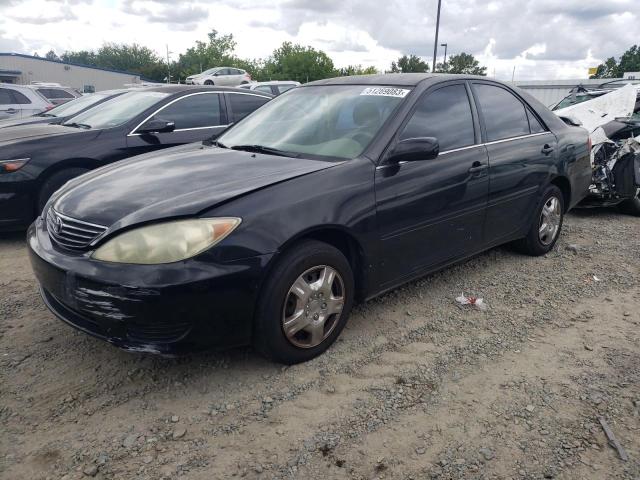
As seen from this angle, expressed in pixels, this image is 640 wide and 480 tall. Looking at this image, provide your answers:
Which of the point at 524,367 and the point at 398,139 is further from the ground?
the point at 398,139

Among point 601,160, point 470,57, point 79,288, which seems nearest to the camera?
point 79,288

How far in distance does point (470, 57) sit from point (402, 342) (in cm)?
6457

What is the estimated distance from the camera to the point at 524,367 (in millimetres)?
3090

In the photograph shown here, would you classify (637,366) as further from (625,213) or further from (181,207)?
(625,213)

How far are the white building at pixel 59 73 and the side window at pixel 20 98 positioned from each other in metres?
31.8

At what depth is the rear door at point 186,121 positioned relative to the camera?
5.86 meters

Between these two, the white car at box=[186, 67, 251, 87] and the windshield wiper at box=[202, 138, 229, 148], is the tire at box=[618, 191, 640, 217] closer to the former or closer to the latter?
the windshield wiper at box=[202, 138, 229, 148]

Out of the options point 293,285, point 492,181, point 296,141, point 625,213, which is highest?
point 296,141

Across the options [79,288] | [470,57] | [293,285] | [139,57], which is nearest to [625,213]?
[293,285]

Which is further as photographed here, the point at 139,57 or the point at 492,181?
the point at 139,57

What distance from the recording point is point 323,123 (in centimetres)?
364

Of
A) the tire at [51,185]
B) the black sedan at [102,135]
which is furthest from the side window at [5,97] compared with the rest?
the tire at [51,185]

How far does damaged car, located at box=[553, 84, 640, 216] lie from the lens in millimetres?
6254

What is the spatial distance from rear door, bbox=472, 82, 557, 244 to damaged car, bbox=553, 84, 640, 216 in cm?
200
